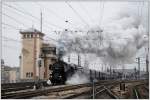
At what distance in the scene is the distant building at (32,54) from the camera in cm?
1081

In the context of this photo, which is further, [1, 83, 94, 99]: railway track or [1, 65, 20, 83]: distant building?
[1, 65, 20, 83]: distant building

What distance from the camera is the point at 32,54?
11.1m

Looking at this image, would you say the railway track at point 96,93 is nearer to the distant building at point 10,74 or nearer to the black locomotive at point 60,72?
the distant building at point 10,74

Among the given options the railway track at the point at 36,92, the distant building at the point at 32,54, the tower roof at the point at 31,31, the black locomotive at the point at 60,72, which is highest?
the tower roof at the point at 31,31

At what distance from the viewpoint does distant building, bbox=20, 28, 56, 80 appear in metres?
10.8

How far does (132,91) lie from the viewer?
10.8m

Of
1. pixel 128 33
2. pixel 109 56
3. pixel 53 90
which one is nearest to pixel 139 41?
pixel 128 33

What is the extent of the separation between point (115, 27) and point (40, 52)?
221 centimetres

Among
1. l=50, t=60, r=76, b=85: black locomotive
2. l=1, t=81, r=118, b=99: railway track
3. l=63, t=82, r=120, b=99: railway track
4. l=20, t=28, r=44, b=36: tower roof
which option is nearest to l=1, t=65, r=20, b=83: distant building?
l=1, t=81, r=118, b=99: railway track

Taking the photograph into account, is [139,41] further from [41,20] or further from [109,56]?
[41,20]

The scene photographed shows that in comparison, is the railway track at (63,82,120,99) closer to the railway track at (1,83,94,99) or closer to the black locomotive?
the railway track at (1,83,94,99)

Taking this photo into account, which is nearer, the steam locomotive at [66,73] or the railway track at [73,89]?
the railway track at [73,89]

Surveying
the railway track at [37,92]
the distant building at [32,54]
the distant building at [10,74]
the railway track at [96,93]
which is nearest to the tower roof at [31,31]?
the distant building at [32,54]

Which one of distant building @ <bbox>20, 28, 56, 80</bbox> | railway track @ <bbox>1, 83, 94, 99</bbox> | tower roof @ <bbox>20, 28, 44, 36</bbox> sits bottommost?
railway track @ <bbox>1, 83, 94, 99</bbox>
